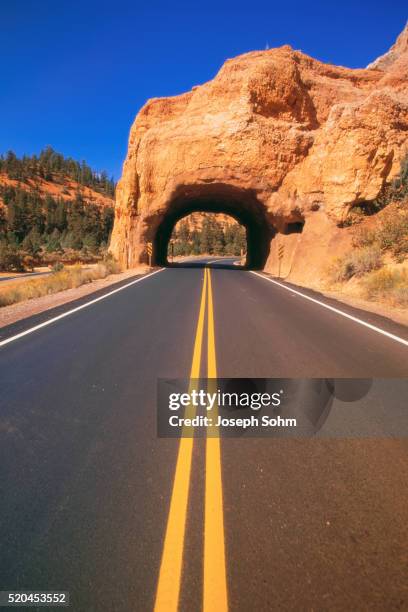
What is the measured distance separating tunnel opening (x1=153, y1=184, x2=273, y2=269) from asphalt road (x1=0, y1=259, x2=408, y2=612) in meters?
24.5

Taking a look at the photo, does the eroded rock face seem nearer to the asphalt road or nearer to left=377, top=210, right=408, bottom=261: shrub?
left=377, top=210, right=408, bottom=261: shrub

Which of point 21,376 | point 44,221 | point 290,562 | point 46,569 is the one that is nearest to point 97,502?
point 46,569

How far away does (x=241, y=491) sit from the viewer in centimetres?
257

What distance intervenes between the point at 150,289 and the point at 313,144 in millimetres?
18246

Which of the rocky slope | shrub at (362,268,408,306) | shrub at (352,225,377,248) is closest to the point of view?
shrub at (362,268,408,306)

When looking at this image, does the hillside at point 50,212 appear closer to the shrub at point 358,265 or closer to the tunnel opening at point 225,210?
the tunnel opening at point 225,210

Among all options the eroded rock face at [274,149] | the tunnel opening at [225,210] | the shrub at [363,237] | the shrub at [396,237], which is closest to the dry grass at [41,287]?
the eroded rock face at [274,149]

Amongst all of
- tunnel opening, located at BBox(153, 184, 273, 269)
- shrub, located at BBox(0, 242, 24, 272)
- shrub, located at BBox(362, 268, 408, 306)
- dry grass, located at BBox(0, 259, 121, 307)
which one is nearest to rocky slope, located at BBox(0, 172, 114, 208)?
shrub, located at BBox(0, 242, 24, 272)

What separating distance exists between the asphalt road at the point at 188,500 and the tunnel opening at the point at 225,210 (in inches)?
964

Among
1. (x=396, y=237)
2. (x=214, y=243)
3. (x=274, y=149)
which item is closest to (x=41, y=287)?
(x=396, y=237)

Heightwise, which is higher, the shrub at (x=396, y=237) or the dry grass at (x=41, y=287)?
the shrub at (x=396, y=237)

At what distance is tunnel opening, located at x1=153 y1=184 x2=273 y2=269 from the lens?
92.5ft

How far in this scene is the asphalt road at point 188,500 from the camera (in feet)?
6.09

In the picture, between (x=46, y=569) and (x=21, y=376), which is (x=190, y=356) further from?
(x=46, y=569)
